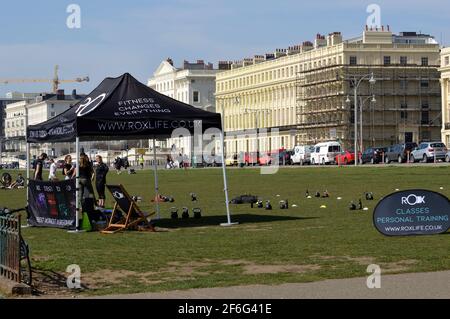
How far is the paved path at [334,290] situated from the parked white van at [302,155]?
83789 millimetres

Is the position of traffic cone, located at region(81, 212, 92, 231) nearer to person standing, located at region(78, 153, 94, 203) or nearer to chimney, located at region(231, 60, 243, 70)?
person standing, located at region(78, 153, 94, 203)

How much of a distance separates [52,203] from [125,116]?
3106mm

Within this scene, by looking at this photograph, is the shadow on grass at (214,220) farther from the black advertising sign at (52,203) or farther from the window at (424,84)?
the window at (424,84)

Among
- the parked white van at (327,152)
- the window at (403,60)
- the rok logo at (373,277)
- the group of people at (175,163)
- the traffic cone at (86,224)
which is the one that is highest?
the window at (403,60)

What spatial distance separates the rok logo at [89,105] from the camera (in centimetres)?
2142

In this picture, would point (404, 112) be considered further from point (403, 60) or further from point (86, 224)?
point (86, 224)

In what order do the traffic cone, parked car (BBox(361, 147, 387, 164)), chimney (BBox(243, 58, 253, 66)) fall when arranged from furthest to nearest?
chimney (BBox(243, 58, 253, 66))
parked car (BBox(361, 147, 387, 164))
the traffic cone

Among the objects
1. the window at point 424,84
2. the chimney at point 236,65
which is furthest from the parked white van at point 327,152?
the chimney at point 236,65

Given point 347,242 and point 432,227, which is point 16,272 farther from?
point 432,227

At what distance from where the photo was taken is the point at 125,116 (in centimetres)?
2148

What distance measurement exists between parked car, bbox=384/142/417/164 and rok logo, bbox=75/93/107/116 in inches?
2466

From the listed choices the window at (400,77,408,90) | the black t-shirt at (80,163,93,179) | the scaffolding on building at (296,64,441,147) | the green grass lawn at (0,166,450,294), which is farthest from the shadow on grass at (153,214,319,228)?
the window at (400,77,408,90)

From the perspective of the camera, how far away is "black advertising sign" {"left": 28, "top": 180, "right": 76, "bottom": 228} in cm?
2217

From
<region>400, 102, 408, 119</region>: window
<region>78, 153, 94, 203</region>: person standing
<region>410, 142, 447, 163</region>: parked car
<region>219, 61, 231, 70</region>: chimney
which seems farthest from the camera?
<region>219, 61, 231, 70</region>: chimney
